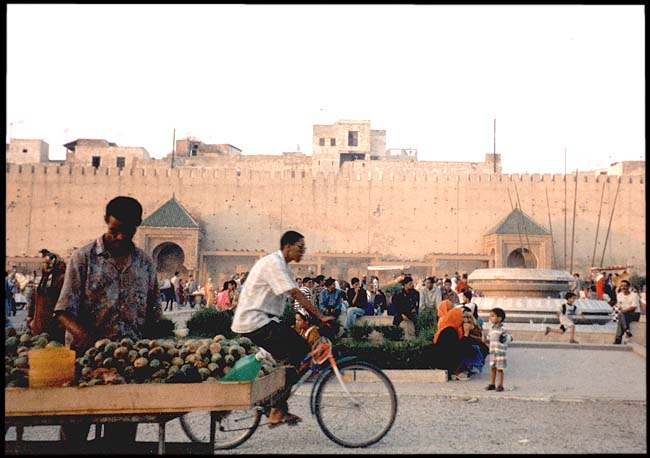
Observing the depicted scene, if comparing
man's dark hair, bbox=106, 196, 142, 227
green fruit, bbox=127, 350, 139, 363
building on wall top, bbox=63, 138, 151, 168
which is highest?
building on wall top, bbox=63, 138, 151, 168

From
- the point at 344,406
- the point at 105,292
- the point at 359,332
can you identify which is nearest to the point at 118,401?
the point at 105,292

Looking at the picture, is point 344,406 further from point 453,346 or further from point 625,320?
point 625,320

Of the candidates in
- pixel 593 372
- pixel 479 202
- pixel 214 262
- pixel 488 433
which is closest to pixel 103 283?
pixel 488 433

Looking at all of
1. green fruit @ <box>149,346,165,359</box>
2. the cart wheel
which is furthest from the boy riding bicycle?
green fruit @ <box>149,346,165,359</box>

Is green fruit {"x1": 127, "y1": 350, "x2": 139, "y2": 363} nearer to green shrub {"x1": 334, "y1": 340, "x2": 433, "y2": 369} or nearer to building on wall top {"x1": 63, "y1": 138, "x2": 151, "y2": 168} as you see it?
green shrub {"x1": 334, "y1": 340, "x2": 433, "y2": 369}

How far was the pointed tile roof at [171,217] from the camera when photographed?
125 feet

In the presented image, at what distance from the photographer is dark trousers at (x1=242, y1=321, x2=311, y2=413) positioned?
4.51m

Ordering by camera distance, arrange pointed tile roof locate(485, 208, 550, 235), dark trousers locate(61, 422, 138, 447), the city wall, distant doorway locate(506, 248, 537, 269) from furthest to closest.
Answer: the city wall < distant doorway locate(506, 248, 537, 269) < pointed tile roof locate(485, 208, 550, 235) < dark trousers locate(61, 422, 138, 447)

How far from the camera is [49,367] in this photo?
325 cm

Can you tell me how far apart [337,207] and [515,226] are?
→ 31.4 ft

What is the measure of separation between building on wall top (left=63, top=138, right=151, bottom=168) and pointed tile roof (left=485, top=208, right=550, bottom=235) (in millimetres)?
25391

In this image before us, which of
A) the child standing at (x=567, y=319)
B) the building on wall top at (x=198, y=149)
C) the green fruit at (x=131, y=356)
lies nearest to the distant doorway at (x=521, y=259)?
the building on wall top at (x=198, y=149)

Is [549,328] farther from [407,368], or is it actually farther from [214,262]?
[214,262]

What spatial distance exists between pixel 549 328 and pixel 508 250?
2619cm
